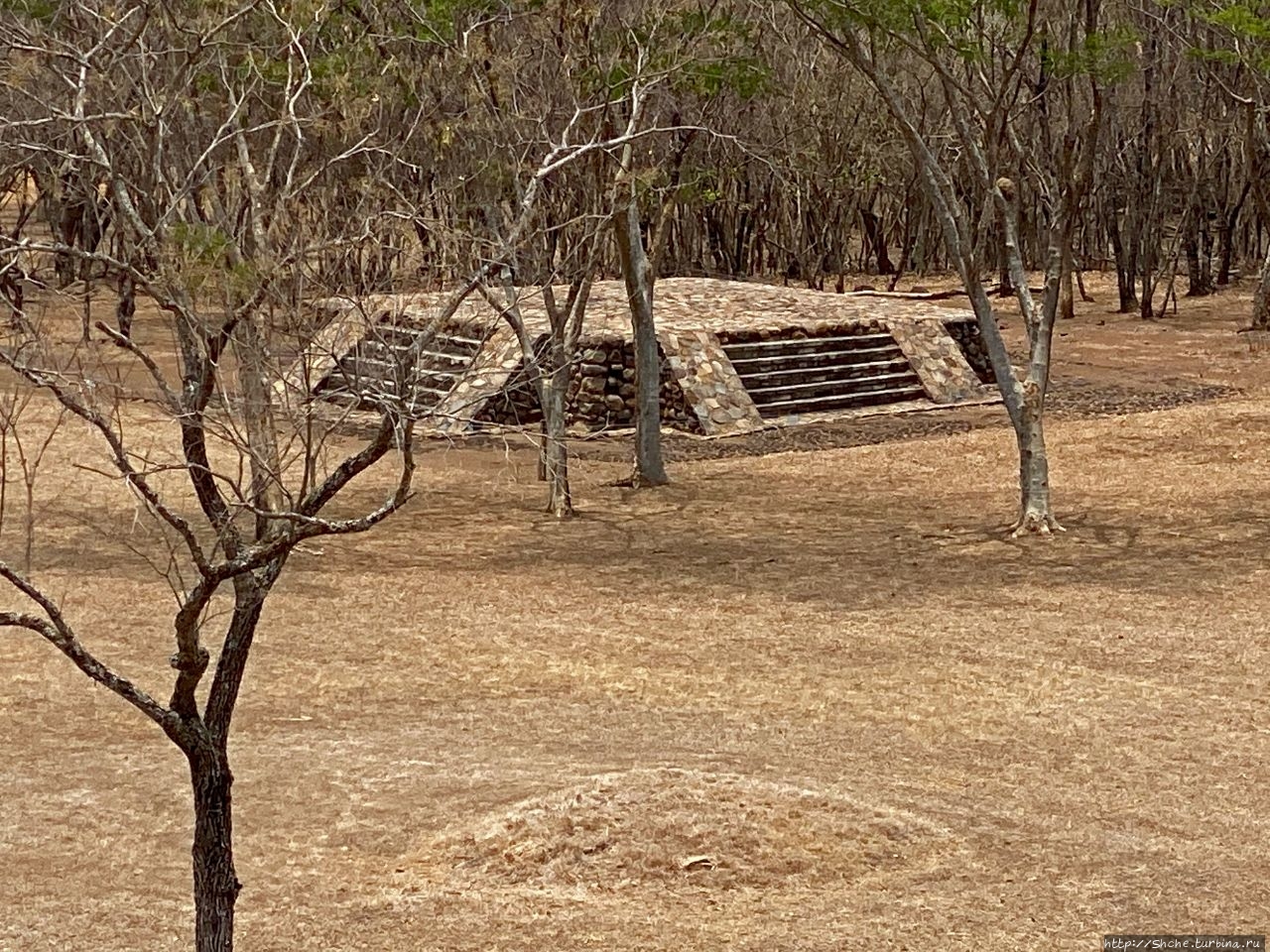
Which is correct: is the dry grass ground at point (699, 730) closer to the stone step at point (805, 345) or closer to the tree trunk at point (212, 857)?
the tree trunk at point (212, 857)

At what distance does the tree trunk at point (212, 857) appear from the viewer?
6.30 m

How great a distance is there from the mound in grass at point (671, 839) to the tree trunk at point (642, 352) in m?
9.11

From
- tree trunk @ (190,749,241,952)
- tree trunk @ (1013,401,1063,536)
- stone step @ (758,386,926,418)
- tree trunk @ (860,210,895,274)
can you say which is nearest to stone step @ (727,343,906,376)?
stone step @ (758,386,926,418)

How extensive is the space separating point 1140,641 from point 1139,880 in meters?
4.46

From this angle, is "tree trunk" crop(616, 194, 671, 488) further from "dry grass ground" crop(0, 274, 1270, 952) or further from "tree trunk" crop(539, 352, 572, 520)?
"tree trunk" crop(539, 352, 572, 520)

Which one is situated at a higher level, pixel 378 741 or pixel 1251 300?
pixel 1251 300

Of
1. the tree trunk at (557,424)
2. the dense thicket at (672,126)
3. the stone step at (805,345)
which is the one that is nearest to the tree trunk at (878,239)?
the dense thicket at (672,126)

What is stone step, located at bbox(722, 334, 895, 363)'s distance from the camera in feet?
72.8

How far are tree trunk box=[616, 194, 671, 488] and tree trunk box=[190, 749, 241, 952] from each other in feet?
35.4

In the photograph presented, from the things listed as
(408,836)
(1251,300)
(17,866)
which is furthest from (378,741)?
(1251,300)

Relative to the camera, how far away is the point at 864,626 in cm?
1255

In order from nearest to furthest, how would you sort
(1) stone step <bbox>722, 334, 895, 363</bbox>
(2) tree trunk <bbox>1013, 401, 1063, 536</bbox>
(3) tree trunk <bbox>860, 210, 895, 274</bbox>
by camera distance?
1. (2) tree trunk <bbox>1013, 401, 1063, 536</bbox>
2. (1) stone step <bbox>722, 334, 895, 363</bbox>
3. (3) tree trunk <bbox>860, 210, 895, 274</bbox>

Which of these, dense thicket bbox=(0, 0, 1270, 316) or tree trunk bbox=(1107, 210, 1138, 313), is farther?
tree trunk bbox=(1107, 210, 1138, 313)

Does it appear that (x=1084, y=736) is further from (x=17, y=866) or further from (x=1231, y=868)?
(x=17, y=866)
